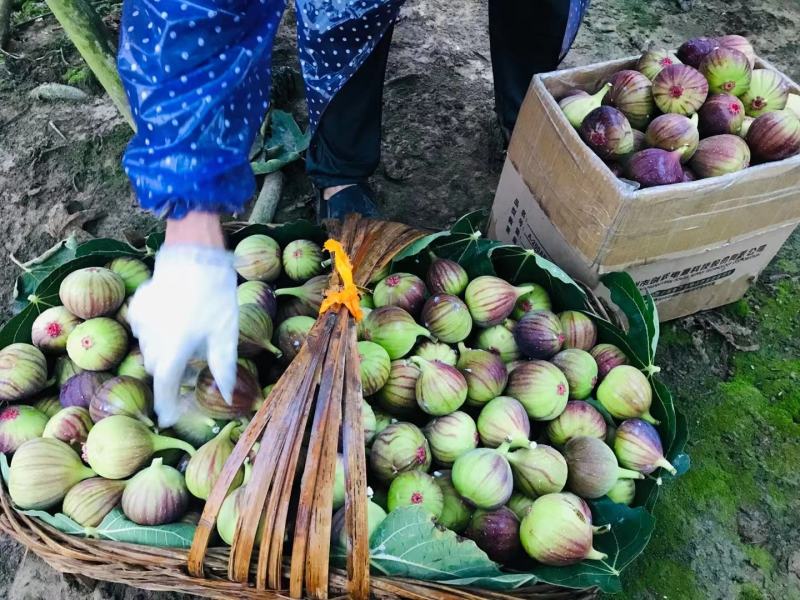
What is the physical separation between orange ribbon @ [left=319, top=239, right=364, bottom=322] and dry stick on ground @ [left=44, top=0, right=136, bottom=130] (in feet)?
4.97

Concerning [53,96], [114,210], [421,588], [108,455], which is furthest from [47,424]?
[53,96]

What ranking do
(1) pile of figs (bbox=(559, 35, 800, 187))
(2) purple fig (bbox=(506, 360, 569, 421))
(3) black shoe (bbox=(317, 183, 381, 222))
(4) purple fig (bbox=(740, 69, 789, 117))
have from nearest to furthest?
(2) purple fig (bbox=(506, 360, 569, 421)), (1) pile of figs (bbox=(559, 35, 800, 187)), (4) purple fig (bbox=(740, 69, 789, 117)), (3) black shoe (bbox=(317, 183, 381, 222))

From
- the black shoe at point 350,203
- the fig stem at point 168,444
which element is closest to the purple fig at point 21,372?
the fig stem at point 168,444

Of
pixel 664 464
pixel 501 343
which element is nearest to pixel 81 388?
pixel 501 343

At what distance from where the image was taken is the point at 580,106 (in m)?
2.28

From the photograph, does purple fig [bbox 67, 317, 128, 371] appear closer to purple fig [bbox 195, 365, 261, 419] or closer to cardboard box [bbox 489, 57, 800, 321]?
purple fig [bbox 195, 365, 261, 419]

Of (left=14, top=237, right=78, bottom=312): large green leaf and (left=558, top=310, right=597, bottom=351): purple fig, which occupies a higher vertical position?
(left=14, top=237, right=78, bottom=312): large green leaf

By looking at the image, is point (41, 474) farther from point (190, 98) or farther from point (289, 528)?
point (190, 98)

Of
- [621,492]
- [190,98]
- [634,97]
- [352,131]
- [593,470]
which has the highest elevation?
[190,98]

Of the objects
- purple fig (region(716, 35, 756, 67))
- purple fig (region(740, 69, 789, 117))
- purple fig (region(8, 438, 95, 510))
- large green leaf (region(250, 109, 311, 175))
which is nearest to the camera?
purple fig (region(8, 438, 95, 510))

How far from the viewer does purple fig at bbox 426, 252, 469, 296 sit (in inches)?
81.9

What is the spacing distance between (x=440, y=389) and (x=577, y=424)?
A: 0.42 m

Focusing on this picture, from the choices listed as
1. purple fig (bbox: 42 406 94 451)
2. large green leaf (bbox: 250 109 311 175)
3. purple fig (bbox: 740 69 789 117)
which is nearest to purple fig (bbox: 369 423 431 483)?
purple fig (bbox: 42 406 94 451)

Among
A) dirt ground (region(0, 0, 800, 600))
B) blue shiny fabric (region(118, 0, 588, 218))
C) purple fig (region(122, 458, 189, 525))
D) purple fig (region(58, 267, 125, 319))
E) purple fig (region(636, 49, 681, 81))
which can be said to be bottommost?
dirt ground (region(0, 0, 800, 600))
